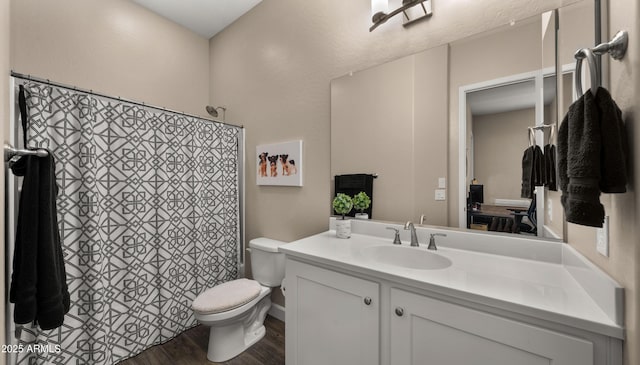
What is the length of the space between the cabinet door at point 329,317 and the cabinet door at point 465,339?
0.35 ft

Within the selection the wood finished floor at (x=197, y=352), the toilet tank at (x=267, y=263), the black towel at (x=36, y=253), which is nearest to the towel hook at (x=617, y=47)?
the black towel at (x=36, y=253)

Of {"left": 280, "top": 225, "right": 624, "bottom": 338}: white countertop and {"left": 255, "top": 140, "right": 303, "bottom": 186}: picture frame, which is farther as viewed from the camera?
{"left": 255, "top": 140, "right": 303, "bottom": 186}: picture frame

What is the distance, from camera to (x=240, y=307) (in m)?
1.62

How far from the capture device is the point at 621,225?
0.63 m

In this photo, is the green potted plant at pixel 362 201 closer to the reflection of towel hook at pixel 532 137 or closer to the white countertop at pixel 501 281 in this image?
the white countertop at pixel 501 281

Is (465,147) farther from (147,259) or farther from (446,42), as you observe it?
(147,259)

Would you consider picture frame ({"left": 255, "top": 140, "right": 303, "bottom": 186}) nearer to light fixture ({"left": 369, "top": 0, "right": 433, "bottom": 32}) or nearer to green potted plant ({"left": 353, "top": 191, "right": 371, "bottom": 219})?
green potted plant ({"left": 353, "top": 191, "right": 371, "bottom": 219})

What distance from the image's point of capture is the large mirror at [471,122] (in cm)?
110

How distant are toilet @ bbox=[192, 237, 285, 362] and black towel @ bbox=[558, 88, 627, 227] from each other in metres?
1.72

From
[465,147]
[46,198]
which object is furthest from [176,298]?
[465,147]

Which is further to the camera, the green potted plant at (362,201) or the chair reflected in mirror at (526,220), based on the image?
the green potted plant at (362,201)

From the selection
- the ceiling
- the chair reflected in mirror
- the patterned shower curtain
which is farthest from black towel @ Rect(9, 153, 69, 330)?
the ceiling

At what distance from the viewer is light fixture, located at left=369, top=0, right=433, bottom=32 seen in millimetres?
1394

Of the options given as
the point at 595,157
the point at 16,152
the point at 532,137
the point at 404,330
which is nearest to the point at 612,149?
the point at 595,157
